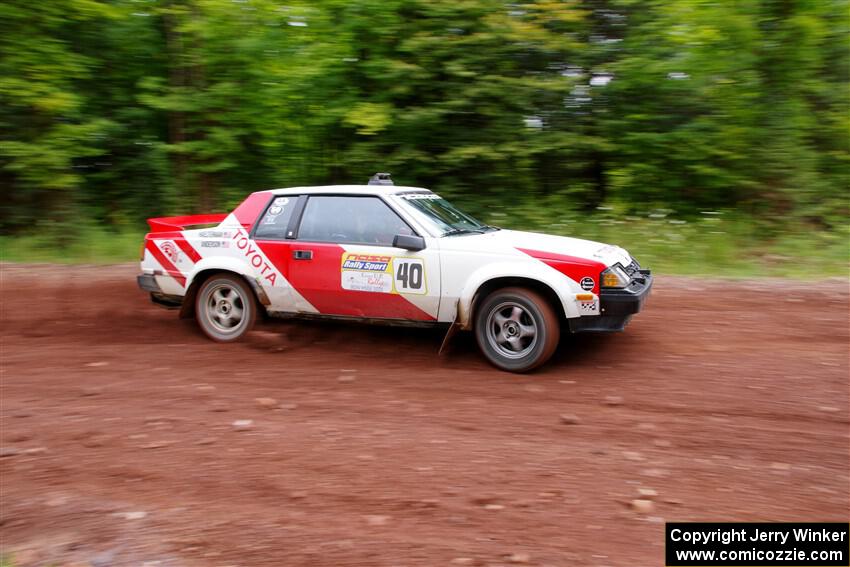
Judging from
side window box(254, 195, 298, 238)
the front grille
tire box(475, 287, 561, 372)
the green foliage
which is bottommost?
tire box(475, 287, 561, 372)

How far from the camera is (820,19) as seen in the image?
11.7 m

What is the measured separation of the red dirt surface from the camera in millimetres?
3711

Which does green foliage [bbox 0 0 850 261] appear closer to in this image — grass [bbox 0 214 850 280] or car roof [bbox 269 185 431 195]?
grass [bbox 0 214 850 280]

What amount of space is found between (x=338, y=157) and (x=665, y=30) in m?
6.18

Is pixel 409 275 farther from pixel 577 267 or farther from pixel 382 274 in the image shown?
pixel 577 267

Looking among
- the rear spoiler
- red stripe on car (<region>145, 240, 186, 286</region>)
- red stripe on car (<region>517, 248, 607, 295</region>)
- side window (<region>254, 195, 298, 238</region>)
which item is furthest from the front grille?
red stripe on car (<region>145, 240, 186, 286</region>)

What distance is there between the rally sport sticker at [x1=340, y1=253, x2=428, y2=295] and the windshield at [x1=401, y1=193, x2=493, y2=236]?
45cm

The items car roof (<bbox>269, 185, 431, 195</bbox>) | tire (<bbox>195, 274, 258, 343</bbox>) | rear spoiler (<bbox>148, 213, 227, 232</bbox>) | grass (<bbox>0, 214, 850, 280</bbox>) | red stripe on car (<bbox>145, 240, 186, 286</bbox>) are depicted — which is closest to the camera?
car roof (<bbox>269, 185, 431, 195</bbox>)

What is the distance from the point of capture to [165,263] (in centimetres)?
748

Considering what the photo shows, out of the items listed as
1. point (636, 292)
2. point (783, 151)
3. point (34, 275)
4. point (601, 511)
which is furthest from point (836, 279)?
point (34, 275)

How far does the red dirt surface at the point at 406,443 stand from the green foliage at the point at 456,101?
5.50 metres

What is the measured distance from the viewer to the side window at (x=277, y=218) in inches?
277

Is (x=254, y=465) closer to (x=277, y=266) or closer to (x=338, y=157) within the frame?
(x=277, y=266)

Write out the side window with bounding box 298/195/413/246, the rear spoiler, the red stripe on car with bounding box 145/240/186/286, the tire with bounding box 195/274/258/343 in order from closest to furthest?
1. the side window with bounding box 298/195/413/246
2. the tire with bounding box 195/274/258/343
3. the red stripe on car with bounding box 145/240/186/286
4. the rear spoiler
